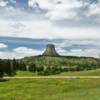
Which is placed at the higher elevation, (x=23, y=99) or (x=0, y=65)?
(x=0, y=65)

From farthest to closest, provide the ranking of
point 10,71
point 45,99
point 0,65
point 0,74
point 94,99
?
point 10,71
point 0,65
point 0,74
point 45,99
point 94,99

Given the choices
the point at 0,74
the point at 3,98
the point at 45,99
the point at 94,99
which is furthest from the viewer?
the point at 0,74

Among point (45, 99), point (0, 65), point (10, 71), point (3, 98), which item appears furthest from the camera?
point (10, 71)

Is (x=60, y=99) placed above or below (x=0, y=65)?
below

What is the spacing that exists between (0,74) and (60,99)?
83733 mm

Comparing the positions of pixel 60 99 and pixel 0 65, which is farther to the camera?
pixel 0 65

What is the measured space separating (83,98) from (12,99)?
1123 centimetres

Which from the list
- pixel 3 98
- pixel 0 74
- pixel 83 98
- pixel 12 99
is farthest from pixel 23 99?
pixel 0 74

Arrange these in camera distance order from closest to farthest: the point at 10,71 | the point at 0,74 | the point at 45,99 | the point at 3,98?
the point at 45,99, the point at 3,98, the point at 0,74, the point at 10,71

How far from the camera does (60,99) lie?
4578 centimetres

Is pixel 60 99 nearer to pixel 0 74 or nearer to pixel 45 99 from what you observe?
pixel 45 99

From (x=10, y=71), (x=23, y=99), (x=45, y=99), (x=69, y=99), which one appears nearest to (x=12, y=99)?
(x=23, y=99)

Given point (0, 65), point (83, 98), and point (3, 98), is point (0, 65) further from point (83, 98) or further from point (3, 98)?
point (83, 98)

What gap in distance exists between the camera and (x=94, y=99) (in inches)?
1716
